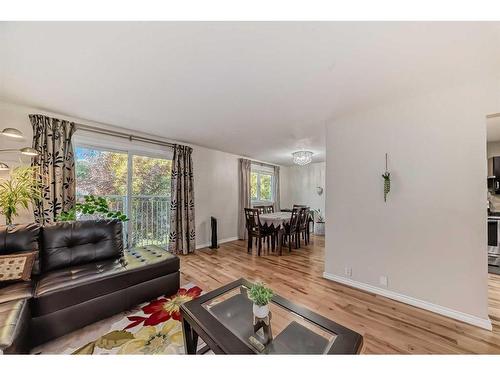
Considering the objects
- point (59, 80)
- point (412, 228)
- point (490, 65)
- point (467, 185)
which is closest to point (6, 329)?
point (59, 80)

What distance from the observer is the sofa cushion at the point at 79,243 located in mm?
1996

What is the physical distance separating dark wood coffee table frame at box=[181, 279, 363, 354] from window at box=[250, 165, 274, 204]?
15.4 ft

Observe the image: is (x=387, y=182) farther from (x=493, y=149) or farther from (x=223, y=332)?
(x=493, y=149)

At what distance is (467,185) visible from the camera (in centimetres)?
188

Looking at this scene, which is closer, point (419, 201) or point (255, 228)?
point (419, 201)

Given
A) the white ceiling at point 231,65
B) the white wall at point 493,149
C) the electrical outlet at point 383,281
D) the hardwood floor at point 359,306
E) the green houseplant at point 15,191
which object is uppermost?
the white ceiling at point 231,65

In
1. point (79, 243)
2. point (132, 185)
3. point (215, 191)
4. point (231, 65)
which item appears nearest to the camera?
point (231, 65)

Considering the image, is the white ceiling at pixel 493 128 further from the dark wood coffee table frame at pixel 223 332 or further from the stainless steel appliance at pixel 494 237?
the dark wood coffee table frame at pixel 223 332

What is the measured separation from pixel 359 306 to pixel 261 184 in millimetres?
4552

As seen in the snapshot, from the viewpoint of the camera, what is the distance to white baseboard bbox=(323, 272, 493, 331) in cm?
178

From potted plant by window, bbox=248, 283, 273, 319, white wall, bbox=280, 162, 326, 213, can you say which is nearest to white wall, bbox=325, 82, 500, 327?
potted plant by window, bbox=248, 283, 273, 319

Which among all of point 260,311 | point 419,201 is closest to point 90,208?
point 260,311

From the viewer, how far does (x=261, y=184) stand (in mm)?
6355

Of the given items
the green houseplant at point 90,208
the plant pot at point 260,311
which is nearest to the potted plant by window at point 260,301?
the plant pot at point 260,311
